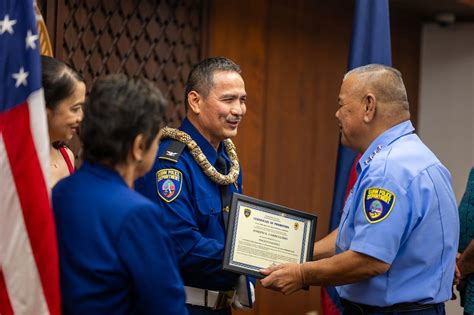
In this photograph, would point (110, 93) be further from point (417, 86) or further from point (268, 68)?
point (417, 86)

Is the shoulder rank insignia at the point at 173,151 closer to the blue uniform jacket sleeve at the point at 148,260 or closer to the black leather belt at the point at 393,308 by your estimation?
the black leather belt at the point at 393,308

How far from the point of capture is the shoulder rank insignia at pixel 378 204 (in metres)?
3.33

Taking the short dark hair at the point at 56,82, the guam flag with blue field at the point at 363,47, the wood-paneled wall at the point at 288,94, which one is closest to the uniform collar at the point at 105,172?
the short dark hair at the point at 56,82

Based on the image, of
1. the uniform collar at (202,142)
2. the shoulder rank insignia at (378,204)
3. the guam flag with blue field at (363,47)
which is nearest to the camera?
the shoulder rank insignia at (378,204)

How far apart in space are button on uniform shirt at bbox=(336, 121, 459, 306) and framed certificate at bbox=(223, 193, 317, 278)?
6.4 inches

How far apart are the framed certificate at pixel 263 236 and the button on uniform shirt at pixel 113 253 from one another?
950 millimetres

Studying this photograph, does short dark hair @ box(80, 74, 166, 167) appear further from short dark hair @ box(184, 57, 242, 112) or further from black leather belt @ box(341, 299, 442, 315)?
black leather belt @ box(341, 299, 442, 315)

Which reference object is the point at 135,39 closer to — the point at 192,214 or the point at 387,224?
the point at 192,214

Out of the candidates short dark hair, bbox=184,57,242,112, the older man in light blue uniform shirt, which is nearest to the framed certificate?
the older man in light blue uniform shirt

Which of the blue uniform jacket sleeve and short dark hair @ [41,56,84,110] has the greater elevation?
short dark hair @ [41,56,84,110]

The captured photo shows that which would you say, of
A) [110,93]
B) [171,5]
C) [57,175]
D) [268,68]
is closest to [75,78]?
[57,175]

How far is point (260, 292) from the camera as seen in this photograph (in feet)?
18.6

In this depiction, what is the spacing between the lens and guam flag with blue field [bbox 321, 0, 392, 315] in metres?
5.01

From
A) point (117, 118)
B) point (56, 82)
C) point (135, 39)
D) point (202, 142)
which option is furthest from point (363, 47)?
point (117, 118)
